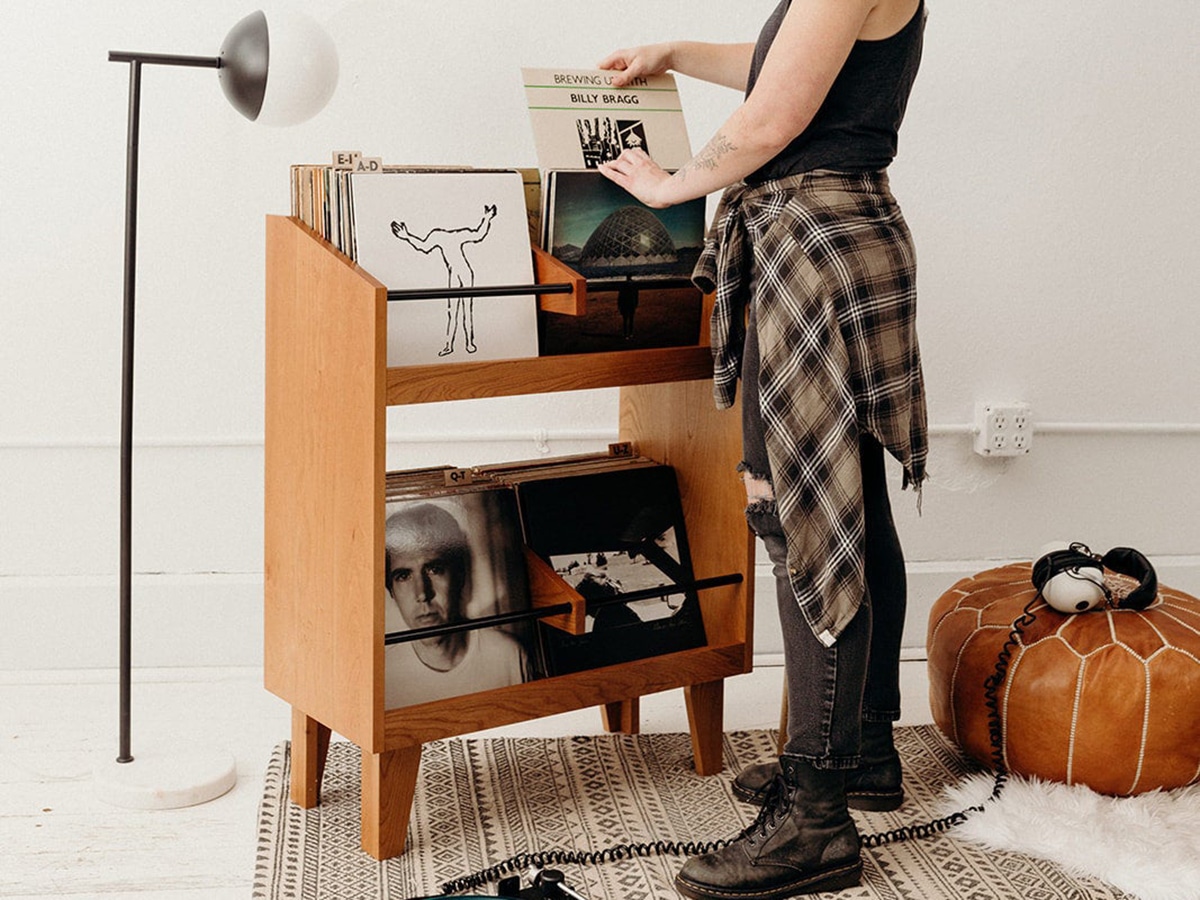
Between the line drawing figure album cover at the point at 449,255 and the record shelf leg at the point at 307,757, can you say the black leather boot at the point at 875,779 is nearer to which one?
the record shelf leg at the point at 307,757

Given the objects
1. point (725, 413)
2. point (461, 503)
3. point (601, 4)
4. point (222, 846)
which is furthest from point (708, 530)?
point (601, 4)

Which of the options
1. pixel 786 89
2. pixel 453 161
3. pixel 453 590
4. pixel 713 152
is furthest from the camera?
pixel 453 161

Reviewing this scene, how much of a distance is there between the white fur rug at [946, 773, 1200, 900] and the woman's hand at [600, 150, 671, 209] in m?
0.96

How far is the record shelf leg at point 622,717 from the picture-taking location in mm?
2225

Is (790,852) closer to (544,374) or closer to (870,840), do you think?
(870,840)

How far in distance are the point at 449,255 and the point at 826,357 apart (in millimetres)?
492

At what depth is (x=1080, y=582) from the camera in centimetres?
200

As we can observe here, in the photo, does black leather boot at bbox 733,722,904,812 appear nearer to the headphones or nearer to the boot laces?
the boot laces

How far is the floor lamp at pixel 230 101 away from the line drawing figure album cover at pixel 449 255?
21 cm

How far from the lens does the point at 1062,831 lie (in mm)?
1866

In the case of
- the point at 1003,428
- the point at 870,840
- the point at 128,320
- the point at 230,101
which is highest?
the point at 230,101

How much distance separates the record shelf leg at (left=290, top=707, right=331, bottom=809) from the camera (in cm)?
190

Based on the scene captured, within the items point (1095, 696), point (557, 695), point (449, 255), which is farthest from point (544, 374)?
point (1095, 696)

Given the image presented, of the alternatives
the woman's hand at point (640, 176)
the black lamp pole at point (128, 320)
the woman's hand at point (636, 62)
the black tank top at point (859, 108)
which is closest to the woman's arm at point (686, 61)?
the woman's hand at point (636, 62)
